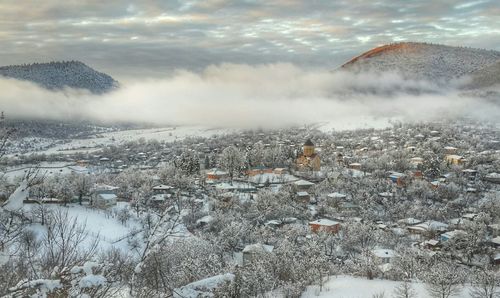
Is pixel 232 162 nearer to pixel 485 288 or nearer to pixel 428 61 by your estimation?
pixel 485 288

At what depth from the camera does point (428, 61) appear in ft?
411

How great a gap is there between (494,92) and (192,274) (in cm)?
9553

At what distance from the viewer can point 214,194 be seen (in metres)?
35.1

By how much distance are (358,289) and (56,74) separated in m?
167

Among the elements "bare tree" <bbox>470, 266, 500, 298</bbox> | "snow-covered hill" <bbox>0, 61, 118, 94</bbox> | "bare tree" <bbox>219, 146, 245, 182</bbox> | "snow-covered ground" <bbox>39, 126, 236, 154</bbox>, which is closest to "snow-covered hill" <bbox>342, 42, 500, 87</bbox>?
"snow-covered ground" <bbox>39, 126, 236, 154</bbox>

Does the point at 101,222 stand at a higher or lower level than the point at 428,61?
lower

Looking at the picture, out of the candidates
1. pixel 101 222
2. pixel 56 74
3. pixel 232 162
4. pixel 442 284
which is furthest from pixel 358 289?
pixel 56 74

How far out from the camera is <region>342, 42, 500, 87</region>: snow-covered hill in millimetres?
117438

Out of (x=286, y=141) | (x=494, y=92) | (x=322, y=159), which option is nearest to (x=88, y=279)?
(x=322, y=159)

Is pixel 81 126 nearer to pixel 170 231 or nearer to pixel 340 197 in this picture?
pixel 340 197

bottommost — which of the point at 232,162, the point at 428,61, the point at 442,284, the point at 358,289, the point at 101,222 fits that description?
the point at 101,222

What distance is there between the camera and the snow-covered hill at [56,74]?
510 ft

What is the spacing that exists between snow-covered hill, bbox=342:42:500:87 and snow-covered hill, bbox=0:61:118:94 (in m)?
99.9

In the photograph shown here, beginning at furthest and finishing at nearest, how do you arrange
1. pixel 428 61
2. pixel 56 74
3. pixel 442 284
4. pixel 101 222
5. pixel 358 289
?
pixel 56 74, pixel 428 61, pixel 101 222, pixel 358 289, pixel 442 284
